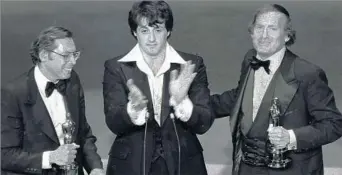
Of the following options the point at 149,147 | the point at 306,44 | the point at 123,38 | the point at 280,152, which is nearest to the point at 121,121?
the point at 149,147

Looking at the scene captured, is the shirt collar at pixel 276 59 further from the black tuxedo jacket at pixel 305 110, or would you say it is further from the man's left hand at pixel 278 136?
the man's left hand at pixel 278 136

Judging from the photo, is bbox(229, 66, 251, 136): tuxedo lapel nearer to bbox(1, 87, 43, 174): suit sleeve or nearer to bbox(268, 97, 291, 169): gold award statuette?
bbox(268, 97, 291, 169): gold award statuette

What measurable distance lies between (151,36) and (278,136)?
0.64 metres

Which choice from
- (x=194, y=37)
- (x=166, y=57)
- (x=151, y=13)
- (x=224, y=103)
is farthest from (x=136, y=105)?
(x=194, y=37)

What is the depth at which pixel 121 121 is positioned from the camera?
3744mm

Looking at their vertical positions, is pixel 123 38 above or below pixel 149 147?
above

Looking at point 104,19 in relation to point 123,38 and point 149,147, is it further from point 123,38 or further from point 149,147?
point 149,147

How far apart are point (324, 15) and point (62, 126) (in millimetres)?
2072

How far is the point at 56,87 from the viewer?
374 cm

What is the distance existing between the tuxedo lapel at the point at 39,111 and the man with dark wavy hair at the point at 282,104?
2.51 ft

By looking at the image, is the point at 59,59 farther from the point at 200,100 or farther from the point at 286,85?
the point at 286,85

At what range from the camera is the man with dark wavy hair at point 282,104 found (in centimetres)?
375

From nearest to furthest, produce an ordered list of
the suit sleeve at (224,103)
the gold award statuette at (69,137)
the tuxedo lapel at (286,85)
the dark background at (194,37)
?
the gold award statuette at (69,137) < the tuxedo lapel at (286,85) < the suit sleeve at (224,103) < the dark background at (194,37)

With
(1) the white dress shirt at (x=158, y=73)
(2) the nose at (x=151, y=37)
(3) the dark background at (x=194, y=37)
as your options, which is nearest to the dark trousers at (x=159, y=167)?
(1) the white dress shirt at (x=158, y=73)
